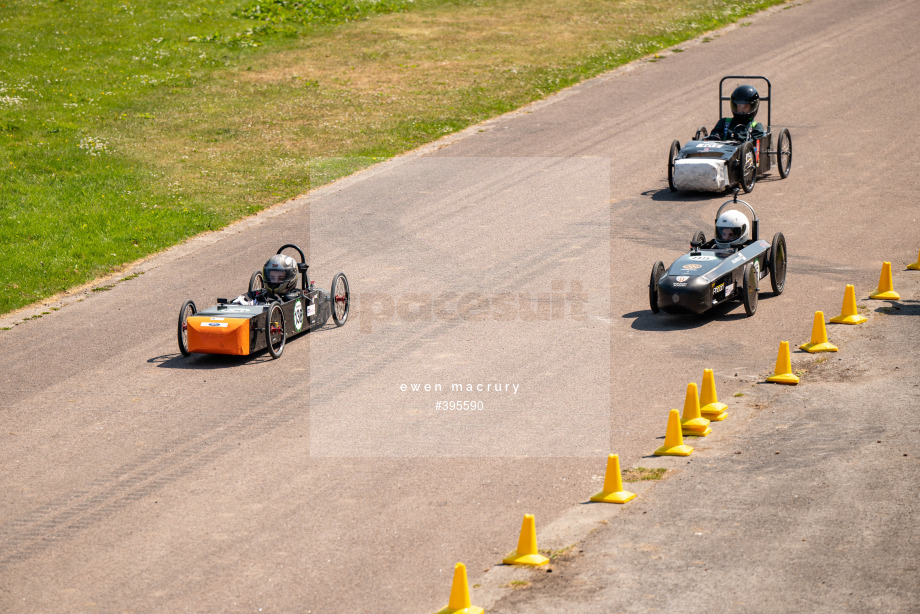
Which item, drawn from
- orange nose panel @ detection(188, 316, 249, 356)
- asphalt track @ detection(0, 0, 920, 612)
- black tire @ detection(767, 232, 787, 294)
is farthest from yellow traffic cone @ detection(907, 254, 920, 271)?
orange nose panel @ detection(188, 316, 249, 356)

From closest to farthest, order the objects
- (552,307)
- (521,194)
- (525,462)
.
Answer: (525,462)
(552,307)
(521,194)

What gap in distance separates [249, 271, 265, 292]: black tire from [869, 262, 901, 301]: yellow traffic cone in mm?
11150

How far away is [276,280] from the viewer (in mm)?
18328

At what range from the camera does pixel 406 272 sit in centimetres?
2202

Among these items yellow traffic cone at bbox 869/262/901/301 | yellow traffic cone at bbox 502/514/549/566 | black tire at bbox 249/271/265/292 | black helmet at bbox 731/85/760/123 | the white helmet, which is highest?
black helmet at bbox 731/85/760/123

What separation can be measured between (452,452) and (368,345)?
4.55m

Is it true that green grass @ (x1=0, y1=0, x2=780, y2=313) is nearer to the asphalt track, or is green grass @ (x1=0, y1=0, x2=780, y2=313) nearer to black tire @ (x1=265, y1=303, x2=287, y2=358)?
the asphalt track

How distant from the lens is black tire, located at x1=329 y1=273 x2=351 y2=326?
1891cm

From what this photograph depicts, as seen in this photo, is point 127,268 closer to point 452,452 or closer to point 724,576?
point 452,452

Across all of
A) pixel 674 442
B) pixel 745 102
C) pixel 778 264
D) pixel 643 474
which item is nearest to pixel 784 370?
pixel 674 442

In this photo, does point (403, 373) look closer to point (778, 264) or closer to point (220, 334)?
point (220, 334)

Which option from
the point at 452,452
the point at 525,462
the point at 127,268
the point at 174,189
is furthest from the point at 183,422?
the point at 174,189

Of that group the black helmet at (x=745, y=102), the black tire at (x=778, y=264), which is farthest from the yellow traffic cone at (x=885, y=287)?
the black helmet at (x=745, y=102)

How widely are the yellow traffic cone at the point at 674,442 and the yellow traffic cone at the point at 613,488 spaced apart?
4.56ft
